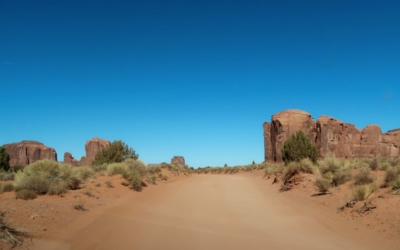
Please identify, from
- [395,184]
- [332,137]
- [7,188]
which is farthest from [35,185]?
[332,137]

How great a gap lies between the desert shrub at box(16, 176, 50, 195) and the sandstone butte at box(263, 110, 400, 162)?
3069 inches

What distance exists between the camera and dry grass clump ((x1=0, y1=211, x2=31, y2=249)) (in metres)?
6.34

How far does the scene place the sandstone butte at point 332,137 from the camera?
8475cm

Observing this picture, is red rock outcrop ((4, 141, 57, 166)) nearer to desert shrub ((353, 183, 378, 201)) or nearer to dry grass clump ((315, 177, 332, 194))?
dry grass clump ((315, 177, 332, 194))

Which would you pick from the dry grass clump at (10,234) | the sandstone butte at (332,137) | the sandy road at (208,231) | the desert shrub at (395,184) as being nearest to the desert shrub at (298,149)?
the sandy road at (208,231)

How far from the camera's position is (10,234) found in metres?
6.44

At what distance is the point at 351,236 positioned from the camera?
25.8ft

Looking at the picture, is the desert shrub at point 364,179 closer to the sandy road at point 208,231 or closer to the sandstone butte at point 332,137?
the sandy road at point 208,231

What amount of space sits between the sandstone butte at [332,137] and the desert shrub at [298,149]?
4615cm

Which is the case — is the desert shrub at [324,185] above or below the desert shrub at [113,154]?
below

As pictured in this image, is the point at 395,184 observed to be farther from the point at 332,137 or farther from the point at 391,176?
the point at 332,137

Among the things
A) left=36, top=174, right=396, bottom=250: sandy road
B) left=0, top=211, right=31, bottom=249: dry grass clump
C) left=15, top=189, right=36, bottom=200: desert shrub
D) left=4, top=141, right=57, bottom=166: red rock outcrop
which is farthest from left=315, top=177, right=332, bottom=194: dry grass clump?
left=4, top=141, right=57, bottom=166: red rock outcrop

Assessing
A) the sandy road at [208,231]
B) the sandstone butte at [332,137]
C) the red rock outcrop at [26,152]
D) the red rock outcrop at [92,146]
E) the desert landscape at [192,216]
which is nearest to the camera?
the sandy road at [208,231]

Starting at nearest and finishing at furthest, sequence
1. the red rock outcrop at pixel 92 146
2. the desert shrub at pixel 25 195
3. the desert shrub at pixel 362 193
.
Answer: the desert shrub at pixel 25 195 → the desert shrub at pixel 362 193 → the red rock outcrop at pixel 92 146
